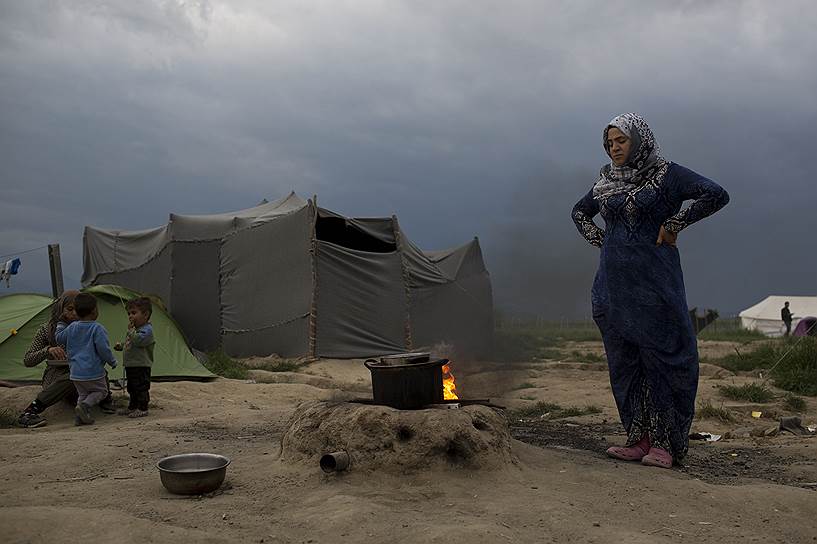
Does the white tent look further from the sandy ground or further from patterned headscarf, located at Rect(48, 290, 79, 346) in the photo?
patterned headscarf, located at Rect(48, 290, 79, 346)

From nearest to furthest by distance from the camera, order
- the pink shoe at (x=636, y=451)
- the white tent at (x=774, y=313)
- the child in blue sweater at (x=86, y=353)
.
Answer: the pink shoe at (x=636, y=451) < the child in blue sweater at (x=86, y=353) < the white tent at (x=774, y=313)

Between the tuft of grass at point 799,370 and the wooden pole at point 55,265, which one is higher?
the wooden pole at point 55,265

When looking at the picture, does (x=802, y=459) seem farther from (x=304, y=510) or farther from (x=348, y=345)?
(x=348, y=345)

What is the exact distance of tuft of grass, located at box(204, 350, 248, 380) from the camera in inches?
413

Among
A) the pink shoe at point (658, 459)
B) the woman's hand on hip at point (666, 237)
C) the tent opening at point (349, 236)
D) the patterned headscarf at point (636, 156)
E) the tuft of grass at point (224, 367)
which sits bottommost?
the pink shoe at point (658, 459)

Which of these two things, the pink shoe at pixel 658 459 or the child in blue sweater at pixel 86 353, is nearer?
the pink shoe at pixel 658 459

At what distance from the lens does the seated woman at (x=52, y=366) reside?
253 inches

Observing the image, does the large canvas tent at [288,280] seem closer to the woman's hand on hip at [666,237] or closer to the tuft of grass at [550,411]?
the tuft of grass at [550,411]

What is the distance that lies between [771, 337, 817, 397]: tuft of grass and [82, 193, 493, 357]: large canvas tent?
15.7ft

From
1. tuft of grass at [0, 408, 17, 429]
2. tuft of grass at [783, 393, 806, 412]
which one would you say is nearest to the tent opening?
tuft of grass at [0, 408, 17, 429]

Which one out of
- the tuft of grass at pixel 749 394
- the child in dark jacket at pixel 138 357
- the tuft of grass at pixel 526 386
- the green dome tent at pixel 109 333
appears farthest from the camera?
the tuft of grass at pixel 526 386

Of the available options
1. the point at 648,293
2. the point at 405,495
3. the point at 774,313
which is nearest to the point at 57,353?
the point at 405,495

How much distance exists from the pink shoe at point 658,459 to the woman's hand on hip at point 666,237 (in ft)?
4.37

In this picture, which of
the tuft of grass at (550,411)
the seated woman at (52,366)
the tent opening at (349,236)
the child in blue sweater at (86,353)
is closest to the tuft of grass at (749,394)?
the tuft of grass at (550,411)
